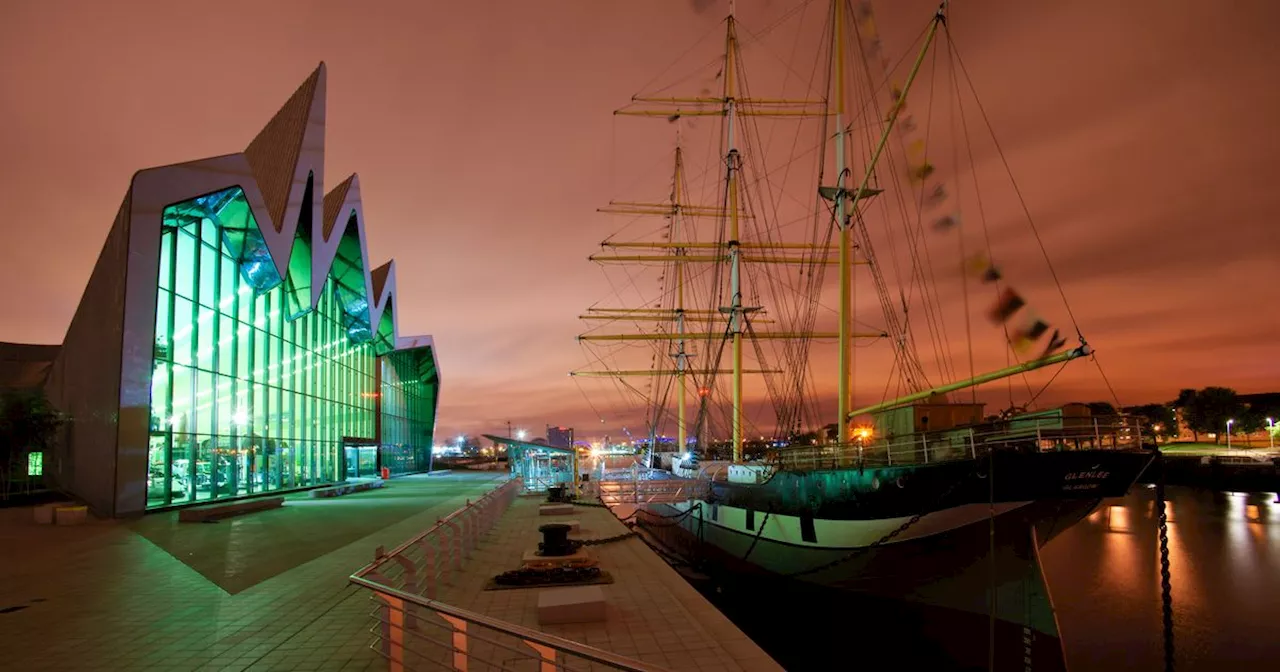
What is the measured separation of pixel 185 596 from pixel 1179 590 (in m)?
34.8

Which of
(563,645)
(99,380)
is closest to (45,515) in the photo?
(99,380)

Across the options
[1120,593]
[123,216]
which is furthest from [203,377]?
[1120,593]

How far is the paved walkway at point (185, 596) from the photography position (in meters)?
8.23

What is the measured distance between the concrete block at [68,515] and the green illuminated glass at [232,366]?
1.83 meters

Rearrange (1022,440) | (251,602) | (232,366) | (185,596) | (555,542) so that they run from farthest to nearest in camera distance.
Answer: (232,366) < (1022,440) < (555,542) < (185,596) < (251,602)

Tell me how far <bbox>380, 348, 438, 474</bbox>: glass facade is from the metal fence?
43.7 m

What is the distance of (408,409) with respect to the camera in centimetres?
6203

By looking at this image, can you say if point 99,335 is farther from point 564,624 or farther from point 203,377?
point 564,624

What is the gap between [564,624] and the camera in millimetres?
9422

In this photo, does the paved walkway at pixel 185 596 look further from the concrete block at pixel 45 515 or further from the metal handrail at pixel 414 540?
the metal handrail at pixel 414 540

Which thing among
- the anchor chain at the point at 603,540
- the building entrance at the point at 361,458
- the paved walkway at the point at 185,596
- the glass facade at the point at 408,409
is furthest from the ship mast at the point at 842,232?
the glass facade at the point at 408,409

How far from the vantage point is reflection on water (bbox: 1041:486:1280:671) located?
20297 mm

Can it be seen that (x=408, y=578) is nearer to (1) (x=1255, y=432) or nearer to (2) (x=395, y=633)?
A: (2) (x=395, y=633)

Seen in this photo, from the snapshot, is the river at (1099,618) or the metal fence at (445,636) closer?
the metal fence at (445,636)
